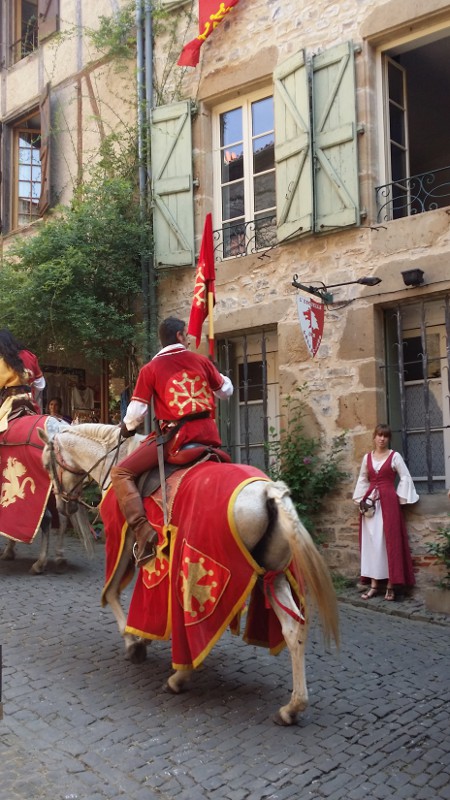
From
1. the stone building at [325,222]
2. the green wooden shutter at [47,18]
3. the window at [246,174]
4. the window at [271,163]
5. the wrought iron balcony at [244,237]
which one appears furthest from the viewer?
the green wooden shutter at [47,18]

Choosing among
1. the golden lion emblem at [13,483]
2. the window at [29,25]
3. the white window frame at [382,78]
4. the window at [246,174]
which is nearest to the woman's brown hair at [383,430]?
the white window frame at [382,78]

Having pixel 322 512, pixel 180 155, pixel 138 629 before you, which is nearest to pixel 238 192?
pixel 180 155

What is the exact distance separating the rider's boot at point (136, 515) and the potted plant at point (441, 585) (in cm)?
325

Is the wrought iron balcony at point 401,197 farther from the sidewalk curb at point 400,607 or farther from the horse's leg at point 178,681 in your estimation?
the horse's leg at point 178,681

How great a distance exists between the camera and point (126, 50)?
11.0 meters

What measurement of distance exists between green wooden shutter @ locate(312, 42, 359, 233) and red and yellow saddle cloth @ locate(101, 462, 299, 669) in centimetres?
457

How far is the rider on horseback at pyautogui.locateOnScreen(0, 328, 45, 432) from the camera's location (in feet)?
25.5

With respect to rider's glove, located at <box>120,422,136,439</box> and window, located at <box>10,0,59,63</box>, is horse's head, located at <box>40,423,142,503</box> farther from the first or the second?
window, located at <box>10,0,59,63</box>

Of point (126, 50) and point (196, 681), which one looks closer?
point (196, 681)

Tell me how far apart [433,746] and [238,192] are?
24.3 feet

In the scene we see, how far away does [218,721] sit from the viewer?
420cm

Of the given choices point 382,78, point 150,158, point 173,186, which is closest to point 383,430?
point 382,78

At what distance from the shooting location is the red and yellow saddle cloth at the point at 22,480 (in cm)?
712

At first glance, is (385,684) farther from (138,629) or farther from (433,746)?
(138,629)
